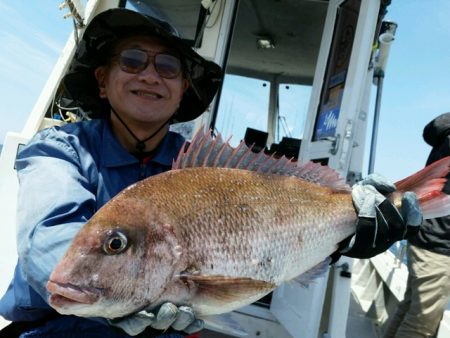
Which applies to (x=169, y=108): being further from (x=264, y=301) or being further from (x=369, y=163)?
(x=264, y=301)

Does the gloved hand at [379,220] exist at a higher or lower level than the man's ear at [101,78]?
lower

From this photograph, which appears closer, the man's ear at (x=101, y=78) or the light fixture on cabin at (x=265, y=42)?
the man's ear at (x=101, y=78)

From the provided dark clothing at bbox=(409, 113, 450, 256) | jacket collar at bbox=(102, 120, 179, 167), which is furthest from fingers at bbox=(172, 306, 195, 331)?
dark clothing at bbox=(409, 113, 450, 256)

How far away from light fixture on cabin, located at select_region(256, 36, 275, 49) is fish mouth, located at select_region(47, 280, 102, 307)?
6.47 metres

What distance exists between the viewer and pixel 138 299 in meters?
1.19

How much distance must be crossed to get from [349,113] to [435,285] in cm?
184

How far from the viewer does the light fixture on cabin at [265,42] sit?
22.9 ft

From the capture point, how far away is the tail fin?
1.73 meters

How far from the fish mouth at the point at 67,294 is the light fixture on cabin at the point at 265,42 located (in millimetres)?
6466

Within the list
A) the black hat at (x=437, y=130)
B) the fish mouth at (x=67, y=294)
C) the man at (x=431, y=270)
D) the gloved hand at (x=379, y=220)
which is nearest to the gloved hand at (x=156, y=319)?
the fish mouth at (x=67, y=294)

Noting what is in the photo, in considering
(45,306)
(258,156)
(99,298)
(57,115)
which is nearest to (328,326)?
(258,156)

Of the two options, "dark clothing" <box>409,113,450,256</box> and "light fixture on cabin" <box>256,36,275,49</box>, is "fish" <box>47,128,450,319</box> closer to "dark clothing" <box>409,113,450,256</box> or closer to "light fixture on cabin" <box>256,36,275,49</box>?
"dark clothing" <box>409,113,450,256</box>

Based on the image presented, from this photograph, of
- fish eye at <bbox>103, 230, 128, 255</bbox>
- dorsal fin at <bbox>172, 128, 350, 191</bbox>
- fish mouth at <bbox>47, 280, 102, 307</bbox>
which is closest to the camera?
fish mouth at <bbox>47, 280, 102, 307</bbox>

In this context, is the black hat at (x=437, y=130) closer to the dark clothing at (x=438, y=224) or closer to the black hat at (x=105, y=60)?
the dark clothing at (x=438, y=224)
